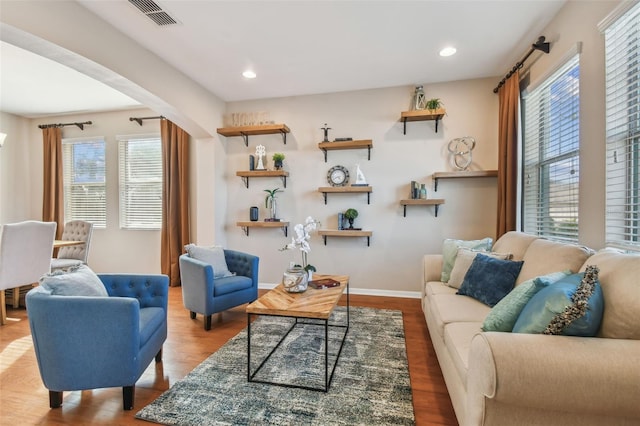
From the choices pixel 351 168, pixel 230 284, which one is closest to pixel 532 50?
pixel 351 168

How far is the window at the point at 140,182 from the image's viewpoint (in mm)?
4789

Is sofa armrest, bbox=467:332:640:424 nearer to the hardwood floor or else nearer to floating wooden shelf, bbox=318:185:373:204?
the hardwood floor

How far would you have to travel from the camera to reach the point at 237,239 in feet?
14.7

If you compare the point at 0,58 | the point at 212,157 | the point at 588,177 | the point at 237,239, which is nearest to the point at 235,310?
the point at 237,239

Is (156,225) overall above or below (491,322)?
above

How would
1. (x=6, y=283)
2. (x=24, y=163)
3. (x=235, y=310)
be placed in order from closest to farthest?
1. (x=6, y=283)
2. (x=235, y=310)
3. (x=24, y=163)

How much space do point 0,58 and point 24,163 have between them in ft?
9.34

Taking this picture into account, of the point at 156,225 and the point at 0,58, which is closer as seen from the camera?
the point at 0,58

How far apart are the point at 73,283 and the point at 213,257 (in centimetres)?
152

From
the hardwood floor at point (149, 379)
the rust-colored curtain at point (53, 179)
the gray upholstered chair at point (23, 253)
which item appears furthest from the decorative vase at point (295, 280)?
the rust-colored curtain at point (53, 179)

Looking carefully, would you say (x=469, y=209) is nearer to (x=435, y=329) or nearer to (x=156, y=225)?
(x=435, y=329)

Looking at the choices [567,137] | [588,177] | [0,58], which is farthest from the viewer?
[0,58]

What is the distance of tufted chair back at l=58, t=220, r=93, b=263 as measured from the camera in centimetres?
410

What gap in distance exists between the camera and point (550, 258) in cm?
190
